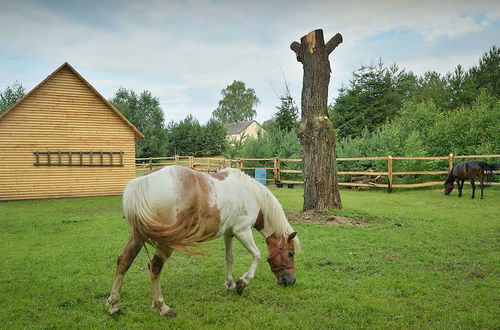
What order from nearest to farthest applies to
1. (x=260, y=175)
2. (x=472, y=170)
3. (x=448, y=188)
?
1. (x=472, y=170)
2. (x=448, y=188)
3. (x=260, y=175)

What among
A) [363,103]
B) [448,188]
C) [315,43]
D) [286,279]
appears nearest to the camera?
[286,279]

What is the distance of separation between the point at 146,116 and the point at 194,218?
39.9m

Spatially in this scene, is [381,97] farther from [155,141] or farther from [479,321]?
[479,321]

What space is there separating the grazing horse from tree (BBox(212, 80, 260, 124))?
49.2m

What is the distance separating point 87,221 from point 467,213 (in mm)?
9490

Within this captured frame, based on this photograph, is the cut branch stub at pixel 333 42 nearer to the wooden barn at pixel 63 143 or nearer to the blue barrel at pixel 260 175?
the blue barrel at pixel 260 175

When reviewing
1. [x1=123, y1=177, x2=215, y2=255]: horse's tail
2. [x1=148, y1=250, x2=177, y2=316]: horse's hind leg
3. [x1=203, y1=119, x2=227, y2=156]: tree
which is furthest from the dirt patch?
[x1=203, y1=119, x2=227, y2=156]: tree

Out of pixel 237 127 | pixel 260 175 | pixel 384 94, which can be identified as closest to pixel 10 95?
pixel 237 127

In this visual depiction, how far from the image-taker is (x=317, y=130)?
8.16 meters

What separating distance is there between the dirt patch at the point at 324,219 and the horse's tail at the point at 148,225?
485 cm

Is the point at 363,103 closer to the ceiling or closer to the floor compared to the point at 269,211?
closer to the ceiling

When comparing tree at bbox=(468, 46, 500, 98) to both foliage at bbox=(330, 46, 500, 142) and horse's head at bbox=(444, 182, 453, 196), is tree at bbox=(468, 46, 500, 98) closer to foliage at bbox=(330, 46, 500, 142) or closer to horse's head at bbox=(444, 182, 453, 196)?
foliage at bbox=(330, 46, 500, 142)

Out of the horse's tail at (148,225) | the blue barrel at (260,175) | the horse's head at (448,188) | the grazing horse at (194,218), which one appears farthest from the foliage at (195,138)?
the horse's tail at (148,225)

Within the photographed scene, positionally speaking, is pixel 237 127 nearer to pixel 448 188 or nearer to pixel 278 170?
pixel 278 170
